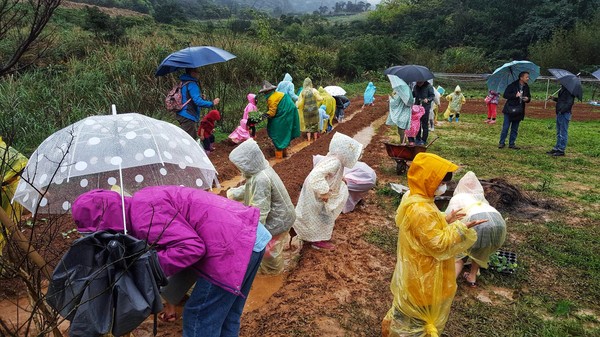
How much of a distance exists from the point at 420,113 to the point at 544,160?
116 inches

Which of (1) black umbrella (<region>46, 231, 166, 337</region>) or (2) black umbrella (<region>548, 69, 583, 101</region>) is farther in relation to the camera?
(2) black umbrella (<region>548, 69, 583, 101</region>)

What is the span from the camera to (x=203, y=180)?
3.81m

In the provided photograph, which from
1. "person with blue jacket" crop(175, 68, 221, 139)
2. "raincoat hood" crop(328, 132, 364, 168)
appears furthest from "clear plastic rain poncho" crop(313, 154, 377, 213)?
"person with blue jacket" crop(175, 68, 221, 139)

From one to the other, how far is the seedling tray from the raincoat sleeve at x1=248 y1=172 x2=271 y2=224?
2.53 metres

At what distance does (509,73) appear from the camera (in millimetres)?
11969

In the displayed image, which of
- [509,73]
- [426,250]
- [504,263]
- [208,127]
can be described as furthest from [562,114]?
[426,250]

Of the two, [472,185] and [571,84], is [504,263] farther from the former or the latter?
[571,84]

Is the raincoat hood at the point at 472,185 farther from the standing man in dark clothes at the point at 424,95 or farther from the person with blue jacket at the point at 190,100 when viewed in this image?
the standing man in dark clothes at the point at 424,95

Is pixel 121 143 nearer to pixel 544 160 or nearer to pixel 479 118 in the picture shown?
pixel 544 160

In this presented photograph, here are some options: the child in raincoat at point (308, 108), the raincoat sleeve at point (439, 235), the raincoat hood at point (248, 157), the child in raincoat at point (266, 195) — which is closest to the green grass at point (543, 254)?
the raincoat sleeve at point (439, 235)

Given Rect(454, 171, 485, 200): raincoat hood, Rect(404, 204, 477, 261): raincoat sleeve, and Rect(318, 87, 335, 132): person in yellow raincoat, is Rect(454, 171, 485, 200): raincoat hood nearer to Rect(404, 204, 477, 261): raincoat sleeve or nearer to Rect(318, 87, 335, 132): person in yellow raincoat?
Rect(404, 204, 477, 261): raincoat sleeve

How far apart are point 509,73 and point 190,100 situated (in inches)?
353

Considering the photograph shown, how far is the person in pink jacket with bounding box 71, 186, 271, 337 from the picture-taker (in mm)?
2344

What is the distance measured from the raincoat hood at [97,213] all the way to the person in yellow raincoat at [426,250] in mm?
1943
